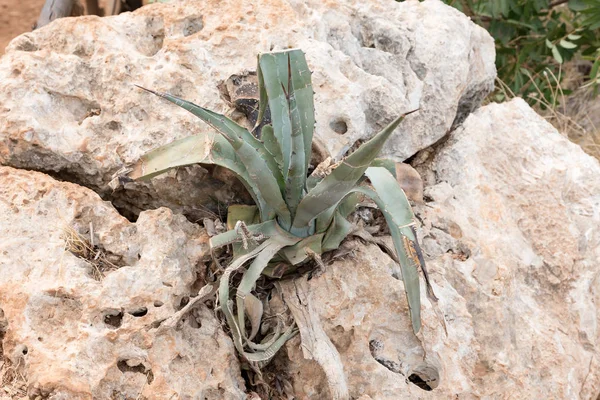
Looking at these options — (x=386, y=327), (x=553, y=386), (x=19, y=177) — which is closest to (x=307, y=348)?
(x=386, y=327)

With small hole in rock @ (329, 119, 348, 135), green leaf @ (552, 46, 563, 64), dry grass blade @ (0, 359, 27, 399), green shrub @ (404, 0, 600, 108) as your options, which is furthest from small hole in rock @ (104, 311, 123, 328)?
green leaf @ (552, 46, 563, 64)

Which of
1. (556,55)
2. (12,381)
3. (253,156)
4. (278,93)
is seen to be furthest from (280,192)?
(556,55)

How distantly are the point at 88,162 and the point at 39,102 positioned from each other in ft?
0.72

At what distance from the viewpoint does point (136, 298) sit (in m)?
1.54

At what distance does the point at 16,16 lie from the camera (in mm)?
4176

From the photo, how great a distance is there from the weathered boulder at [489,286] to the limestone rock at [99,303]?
0.94 ft

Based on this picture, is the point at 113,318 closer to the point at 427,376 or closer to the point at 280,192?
the point at 280,192

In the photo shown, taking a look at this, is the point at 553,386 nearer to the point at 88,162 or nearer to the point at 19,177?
the point at 88,162

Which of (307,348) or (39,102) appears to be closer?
(307,348)

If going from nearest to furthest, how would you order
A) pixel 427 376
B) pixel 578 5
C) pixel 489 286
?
pixel 427 376
pixel 489 286
pixel 578 5

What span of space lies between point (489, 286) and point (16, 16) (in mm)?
3711

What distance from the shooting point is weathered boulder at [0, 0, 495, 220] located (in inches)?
69.5

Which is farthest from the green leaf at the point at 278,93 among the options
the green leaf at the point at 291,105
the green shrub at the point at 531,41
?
the green shrub at the point at 531,41

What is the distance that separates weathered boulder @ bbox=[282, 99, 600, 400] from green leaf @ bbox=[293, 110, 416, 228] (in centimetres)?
22
